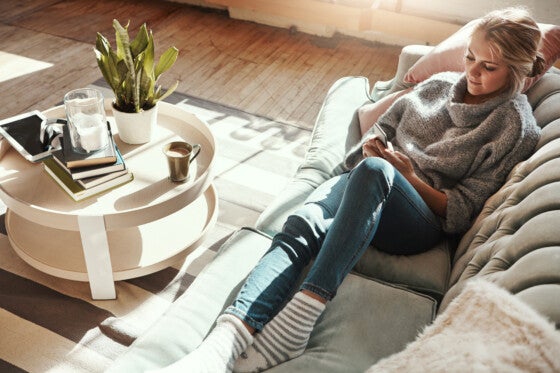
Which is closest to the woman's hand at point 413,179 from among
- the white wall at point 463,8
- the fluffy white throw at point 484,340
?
the fluffy white throw at point 484,340

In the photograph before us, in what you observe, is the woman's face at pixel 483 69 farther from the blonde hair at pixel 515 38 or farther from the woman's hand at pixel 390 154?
the woman's hand at pixel 390 154

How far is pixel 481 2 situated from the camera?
306cm

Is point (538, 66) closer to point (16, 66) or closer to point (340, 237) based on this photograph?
point (340, 237)

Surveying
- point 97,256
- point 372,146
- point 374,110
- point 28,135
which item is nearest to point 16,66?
point 28,135

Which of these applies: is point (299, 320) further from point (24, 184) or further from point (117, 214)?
point (24, 184)

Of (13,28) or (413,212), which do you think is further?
(13,28)

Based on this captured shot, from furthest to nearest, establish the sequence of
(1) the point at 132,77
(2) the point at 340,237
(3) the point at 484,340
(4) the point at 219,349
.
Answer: (1) the point at 132,77 → (2) the point at 340,237 → (4) the point at 219,349 → (3) the point at 484,340

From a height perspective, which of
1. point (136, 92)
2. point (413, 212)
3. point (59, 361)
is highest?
point (136, 92)

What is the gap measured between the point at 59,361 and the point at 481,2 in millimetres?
2799

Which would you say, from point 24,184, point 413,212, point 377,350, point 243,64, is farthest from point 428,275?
point 243,64

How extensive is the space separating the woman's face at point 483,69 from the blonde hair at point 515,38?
0.02 meters

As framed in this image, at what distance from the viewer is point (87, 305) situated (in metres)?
1.66

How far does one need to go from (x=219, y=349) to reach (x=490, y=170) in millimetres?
844

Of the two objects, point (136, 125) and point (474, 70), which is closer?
point (474, 70)
